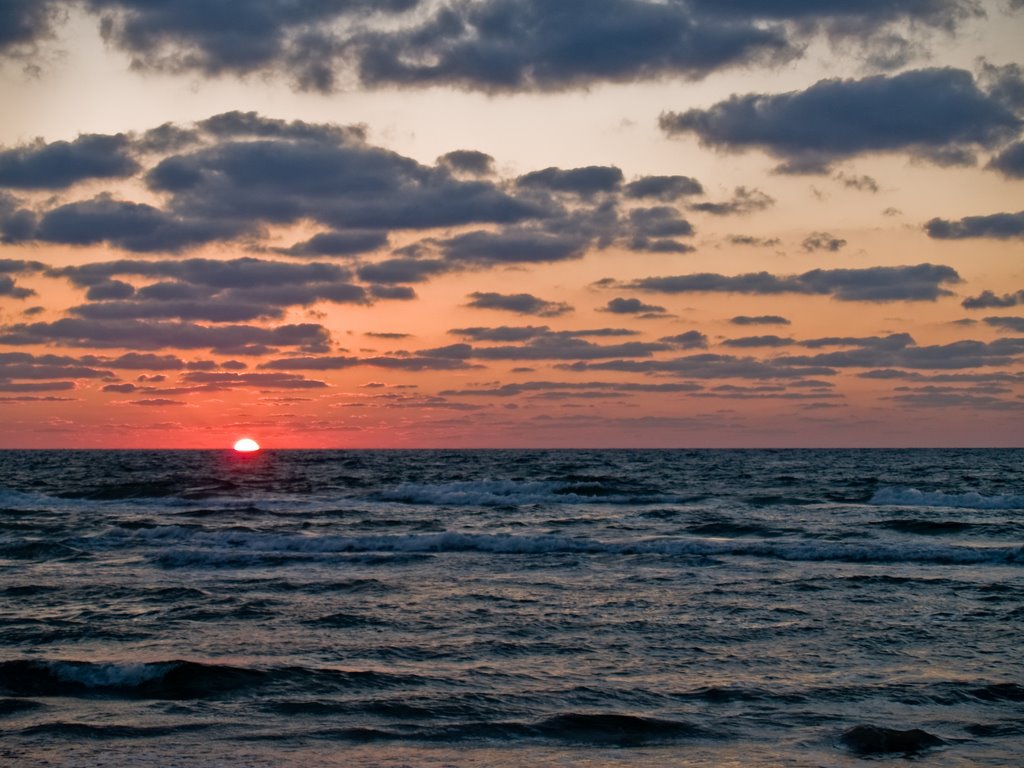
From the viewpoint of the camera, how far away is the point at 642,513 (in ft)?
139

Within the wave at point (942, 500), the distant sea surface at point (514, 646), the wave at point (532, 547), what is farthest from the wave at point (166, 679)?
the wave at point (942, 500)

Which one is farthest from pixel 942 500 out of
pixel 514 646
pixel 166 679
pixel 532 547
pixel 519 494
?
pixel 166 679

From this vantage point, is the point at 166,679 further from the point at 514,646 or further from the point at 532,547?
the point at 532,547

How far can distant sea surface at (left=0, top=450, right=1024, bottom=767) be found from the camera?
Answer: 36.4 ft

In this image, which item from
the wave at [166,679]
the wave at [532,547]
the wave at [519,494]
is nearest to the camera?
the wave at [166,679]

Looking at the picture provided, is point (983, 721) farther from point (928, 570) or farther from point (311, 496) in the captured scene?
point (311, 496)

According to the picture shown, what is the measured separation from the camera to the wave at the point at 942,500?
151ft

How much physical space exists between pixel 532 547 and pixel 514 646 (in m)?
13.8

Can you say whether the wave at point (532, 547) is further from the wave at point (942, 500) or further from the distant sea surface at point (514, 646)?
the wave at point (942, 500)

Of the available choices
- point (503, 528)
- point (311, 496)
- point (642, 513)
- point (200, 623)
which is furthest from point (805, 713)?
point (311, 496)

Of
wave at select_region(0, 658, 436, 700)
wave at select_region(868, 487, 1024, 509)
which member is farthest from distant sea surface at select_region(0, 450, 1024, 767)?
wave at select_region(868, 487, 1024, 509)

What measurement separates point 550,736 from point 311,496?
46.4 metres

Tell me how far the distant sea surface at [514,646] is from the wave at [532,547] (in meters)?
0.14

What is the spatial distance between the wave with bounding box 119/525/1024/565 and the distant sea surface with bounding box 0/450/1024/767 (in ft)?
0.46
